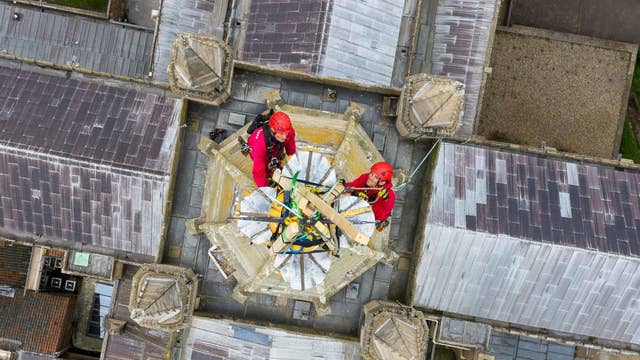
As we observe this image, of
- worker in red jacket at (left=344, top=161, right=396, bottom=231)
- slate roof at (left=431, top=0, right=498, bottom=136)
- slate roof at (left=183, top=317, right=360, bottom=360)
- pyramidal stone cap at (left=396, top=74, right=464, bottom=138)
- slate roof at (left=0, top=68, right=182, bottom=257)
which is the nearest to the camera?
worker in red jacket at (left=344, top=161, right=396, bottom=231)

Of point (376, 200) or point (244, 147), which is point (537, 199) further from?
point (244, 147)

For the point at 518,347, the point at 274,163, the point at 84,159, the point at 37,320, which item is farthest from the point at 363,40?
the point at 37,320

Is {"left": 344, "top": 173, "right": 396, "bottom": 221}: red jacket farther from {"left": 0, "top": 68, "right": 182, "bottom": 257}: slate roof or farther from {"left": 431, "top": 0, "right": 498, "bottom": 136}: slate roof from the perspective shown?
{"left": 431, "top": 0, "right": 498, "bottom": 136}: slate roof

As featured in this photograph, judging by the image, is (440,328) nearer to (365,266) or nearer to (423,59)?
(365,266)

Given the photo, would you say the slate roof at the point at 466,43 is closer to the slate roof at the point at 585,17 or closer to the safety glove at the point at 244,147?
the slate roof at the point at 585,17

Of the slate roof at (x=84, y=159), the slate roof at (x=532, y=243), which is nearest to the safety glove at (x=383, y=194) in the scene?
the slate roof at (x=532, y=243)

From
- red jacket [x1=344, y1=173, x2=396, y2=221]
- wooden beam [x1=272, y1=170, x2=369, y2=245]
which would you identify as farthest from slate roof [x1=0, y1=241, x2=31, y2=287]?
wooden beam [x1=272, y1=170, x2=369, y2=245]

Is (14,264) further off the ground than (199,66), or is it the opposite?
(199,66)
